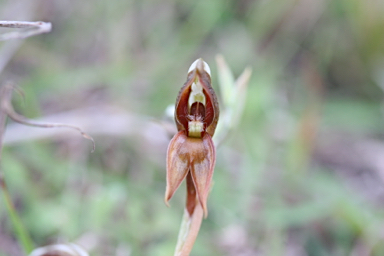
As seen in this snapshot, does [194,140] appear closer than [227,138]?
Yes

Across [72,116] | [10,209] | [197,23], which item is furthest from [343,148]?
[10,209]

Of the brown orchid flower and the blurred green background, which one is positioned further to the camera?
the blurred green background

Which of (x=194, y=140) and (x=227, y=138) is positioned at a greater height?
(x=227, y=138)

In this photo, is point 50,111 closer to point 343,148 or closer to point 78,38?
point 78,38

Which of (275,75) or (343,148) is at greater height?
(275,75)

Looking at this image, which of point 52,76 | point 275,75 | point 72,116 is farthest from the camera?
point 275,75
